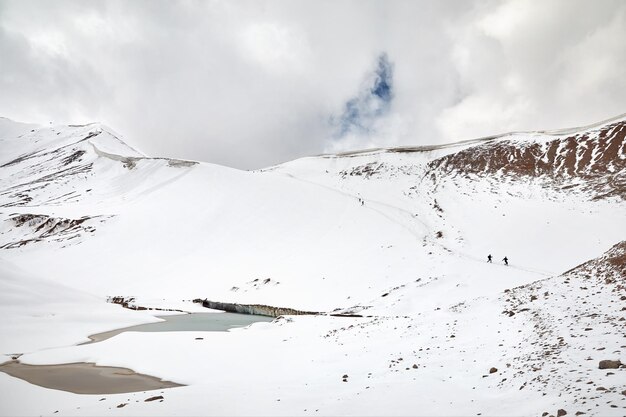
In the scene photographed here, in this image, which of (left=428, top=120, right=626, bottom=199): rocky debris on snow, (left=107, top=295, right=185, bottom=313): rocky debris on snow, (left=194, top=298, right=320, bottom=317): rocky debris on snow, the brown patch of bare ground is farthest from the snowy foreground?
(left=107, top=295, right=185, bottom=313): rocky debris on snow

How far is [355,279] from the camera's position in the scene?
38188 mm

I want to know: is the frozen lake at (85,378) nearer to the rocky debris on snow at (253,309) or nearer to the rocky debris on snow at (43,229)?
the rocky debris on snow at (253,309)

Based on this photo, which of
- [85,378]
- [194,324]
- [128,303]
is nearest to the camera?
[85,378]

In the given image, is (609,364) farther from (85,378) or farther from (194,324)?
(194,324)

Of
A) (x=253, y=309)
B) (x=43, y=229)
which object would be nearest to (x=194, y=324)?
(x=253, y=309)

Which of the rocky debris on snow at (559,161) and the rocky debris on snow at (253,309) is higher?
the rocky debris on snow at (559,161)

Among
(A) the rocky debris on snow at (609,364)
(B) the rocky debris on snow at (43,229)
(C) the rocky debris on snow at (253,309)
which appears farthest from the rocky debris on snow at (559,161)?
(B) the rocky debris on snow at (43,229)

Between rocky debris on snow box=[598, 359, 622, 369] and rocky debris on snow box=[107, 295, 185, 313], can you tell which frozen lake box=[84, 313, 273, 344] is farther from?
rocky debris on snow box=[598, 359, 622, 369]

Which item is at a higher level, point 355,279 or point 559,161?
point 559,161

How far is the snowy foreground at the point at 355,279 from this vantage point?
9164 millimetres

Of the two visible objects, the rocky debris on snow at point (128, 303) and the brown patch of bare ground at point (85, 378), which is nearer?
the brown patch of bare ground at point (85, 378)

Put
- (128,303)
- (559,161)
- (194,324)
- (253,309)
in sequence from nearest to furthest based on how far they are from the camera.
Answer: (194,324), (253,309), (128,303), (559,161)

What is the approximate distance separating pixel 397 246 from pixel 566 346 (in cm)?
3505

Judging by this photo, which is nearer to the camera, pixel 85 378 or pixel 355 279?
pixel 85 378
